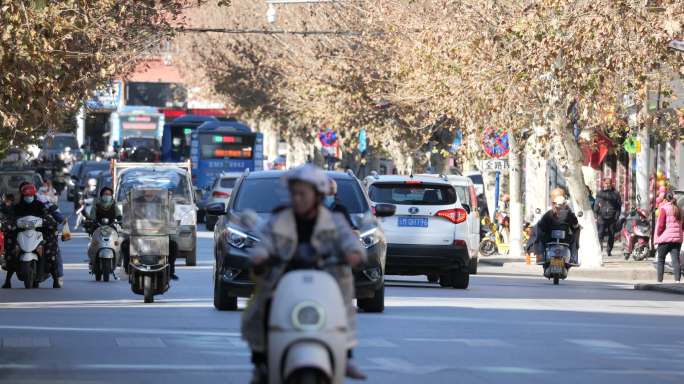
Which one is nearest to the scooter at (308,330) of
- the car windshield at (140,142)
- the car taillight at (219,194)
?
the car taillight at (219,194)

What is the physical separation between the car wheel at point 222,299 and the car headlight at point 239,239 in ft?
1.82

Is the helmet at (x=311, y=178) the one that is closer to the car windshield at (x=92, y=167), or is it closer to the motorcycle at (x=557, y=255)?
the motorcycle at (x=557, y=255)

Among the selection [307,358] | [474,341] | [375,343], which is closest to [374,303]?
[474,341]

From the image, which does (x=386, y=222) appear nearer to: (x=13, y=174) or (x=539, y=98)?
(x=539, y=98)

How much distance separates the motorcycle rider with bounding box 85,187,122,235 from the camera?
2777cm

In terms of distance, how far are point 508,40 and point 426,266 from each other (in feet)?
27.2

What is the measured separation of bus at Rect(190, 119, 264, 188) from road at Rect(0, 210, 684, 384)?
134ft

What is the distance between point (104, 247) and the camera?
2781 cm

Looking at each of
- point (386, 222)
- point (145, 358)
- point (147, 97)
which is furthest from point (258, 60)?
point (145, 358)

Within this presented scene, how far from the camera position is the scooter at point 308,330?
9.19 meters

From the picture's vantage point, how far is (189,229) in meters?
33.5

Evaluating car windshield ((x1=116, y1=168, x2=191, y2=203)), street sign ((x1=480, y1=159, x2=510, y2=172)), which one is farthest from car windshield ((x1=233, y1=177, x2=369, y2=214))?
street sign ((x1=480, y1=159, x2=510, y2=172))

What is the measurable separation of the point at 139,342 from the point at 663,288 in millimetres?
13625

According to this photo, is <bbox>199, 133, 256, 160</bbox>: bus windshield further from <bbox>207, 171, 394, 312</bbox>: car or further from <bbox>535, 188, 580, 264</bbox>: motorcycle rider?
<bbox>207, 171, 394, 312</bbox>: car
